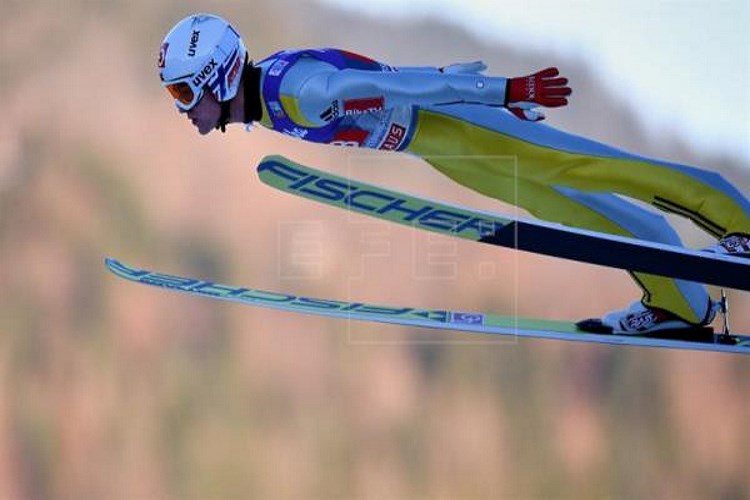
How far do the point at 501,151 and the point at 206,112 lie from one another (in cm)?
97

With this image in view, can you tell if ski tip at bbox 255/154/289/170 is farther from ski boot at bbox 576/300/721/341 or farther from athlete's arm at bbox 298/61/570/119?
ski boot at bbox 576/300/721/341

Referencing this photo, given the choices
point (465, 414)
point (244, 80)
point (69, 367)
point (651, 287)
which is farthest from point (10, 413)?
point (651, 287)

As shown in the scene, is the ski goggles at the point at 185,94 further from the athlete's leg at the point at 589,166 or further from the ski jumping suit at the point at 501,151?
the athlete's leg at the point at 589,166

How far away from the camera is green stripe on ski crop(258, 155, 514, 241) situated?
337cm

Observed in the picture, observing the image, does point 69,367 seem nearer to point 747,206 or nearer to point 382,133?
point 382,133

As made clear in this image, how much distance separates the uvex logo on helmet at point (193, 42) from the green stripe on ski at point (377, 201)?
399 mm

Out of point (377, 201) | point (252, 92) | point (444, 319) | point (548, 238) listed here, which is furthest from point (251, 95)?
point (444, 319)

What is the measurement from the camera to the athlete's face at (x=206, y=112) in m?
3.33

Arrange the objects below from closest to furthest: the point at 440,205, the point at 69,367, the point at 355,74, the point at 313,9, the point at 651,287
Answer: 1. the point at 355,74
2. the point at 440,205
3. the point at 651,287
4. the point at 313,9
5. the point at 69,367

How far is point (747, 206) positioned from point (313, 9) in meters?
2.91

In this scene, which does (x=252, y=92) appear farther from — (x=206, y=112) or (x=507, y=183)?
(x=507, y=183)

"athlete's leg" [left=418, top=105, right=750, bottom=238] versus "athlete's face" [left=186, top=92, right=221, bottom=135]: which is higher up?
"athlete's face" [left=186, top=92, right=221, bottom=135]

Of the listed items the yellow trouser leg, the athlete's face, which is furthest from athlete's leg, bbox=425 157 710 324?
the athlete's face

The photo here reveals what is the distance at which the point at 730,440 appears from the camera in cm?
639
